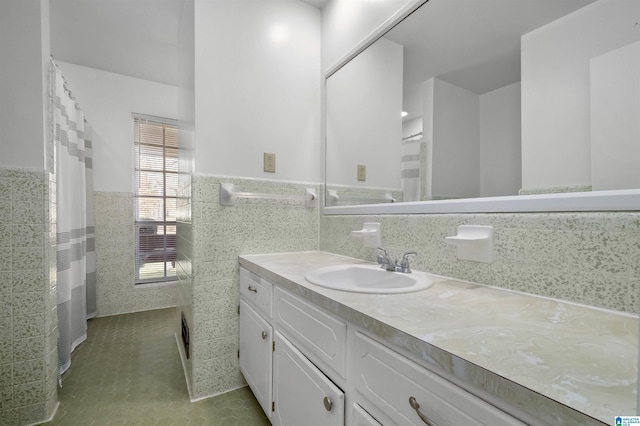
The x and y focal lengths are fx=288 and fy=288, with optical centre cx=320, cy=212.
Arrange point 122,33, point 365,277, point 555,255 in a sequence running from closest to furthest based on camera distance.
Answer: point 555,255 → point 365,277 → point 122,33

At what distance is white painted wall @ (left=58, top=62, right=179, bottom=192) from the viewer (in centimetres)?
304

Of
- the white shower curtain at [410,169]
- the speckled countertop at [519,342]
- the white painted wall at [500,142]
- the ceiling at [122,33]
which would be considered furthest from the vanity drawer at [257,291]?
the ceiling at [122,33]

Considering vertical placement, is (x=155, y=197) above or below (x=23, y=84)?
below

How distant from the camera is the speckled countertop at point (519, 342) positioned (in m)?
0.40

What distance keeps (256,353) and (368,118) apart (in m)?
1.42

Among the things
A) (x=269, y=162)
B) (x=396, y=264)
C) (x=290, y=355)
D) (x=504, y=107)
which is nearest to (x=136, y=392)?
(x=290, y=355)

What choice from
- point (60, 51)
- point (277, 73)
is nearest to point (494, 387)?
point (277, 73)

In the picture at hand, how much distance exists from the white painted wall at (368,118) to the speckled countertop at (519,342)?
0.78 metres

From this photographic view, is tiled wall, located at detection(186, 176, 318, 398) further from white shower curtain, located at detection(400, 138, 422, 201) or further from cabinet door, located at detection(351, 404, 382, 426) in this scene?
cabinet door, located at detection(351, 404, 382, 426)

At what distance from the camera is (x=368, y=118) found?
5.53 ft

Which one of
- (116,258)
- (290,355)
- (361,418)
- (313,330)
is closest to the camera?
(361,418)

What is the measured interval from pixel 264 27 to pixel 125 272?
2863 mm

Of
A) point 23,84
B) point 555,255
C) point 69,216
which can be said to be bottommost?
point 555,255

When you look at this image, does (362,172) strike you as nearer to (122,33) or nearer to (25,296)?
(25,296)
